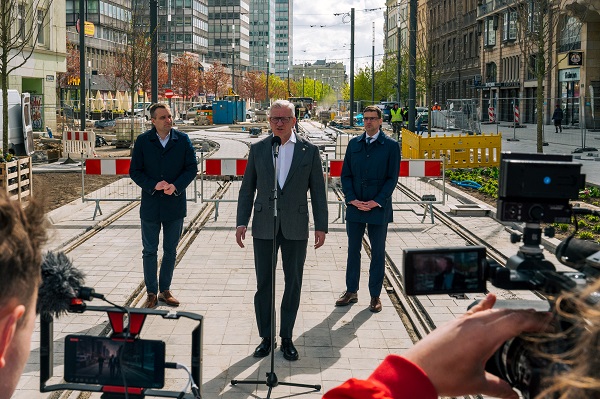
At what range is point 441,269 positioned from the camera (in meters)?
2.02

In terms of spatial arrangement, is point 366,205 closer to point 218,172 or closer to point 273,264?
point 273,264

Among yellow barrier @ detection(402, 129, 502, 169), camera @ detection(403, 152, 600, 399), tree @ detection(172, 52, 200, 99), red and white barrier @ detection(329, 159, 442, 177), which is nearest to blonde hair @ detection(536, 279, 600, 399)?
camera @ detection(403, 152, 600, 399)

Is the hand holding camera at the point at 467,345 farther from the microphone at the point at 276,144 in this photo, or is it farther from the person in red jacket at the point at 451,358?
the microphone at the point at 276,144

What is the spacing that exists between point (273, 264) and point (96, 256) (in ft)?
16.9

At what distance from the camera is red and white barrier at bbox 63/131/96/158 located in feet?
84.3

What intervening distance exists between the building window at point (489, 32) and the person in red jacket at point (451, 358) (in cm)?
6502

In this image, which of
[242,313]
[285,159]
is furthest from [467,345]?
[242,313]

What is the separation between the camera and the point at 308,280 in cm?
969

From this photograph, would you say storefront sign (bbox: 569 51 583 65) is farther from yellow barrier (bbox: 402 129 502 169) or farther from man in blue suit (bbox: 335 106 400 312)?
man in blue suit (bbox: 335 106 400 312)

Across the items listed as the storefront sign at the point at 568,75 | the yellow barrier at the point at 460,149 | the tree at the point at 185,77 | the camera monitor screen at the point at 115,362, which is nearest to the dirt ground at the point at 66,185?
the yellow barrier at the point at 460,149

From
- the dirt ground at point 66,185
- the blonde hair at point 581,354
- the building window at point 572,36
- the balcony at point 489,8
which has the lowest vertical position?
the dirt ground at point 66,185

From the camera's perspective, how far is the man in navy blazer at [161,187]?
8.09m

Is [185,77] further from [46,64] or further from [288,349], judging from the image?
[288,349]

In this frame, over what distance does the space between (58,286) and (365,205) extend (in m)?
5.48
